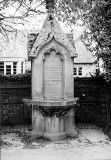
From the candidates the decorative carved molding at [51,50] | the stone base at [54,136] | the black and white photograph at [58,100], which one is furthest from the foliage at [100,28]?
the stone base at [54,136]

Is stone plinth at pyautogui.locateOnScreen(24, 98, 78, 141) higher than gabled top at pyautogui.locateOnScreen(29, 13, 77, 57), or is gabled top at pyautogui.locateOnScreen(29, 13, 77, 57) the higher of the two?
gabled top at pyautogui.locateOnScreen(29, 13, 77, 57)

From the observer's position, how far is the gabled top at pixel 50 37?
8469mm

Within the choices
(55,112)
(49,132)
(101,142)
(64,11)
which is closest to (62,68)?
(55,112)

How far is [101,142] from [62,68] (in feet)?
8.84

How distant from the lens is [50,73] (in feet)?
27.9

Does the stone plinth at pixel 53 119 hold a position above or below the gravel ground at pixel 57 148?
above

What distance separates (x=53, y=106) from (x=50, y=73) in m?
1.18

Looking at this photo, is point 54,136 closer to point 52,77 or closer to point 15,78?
point 52,77

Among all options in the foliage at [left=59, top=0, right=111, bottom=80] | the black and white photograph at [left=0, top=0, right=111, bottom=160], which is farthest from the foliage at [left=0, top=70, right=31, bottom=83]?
the foliage at [left=59, top=0, right=111, bottom=80]

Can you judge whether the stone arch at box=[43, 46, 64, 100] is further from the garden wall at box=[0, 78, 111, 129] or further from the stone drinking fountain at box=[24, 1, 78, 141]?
the garden wall at box=[0, 78, 111, 129]

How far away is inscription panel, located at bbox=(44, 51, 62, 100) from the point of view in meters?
8.52

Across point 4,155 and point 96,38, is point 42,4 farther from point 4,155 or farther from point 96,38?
point 4,155

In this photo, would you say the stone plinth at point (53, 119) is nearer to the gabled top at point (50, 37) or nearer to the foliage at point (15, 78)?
the gabled top at point (50, 37)

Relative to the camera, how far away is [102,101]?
11562 mm
